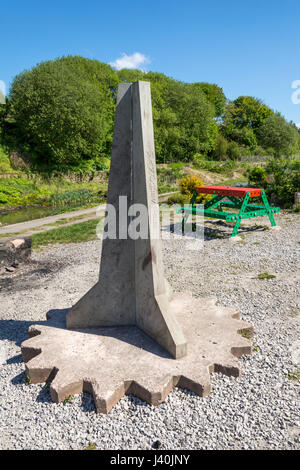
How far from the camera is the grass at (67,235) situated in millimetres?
9523

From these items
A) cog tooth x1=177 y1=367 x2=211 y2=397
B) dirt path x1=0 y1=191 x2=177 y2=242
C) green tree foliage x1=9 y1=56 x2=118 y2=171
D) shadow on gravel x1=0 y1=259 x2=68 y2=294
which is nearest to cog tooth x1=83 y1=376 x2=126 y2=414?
cog tooth x1=177 y1=367 x2=211 y2=397

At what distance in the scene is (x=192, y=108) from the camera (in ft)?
129

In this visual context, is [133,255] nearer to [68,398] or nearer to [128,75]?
[68,398]

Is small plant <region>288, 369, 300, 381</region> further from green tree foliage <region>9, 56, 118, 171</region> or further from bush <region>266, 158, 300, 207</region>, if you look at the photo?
green tree foliage <region>9, 56, 118, 171</region>

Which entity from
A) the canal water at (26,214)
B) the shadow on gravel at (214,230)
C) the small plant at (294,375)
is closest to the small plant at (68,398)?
the small plant at (294,375)

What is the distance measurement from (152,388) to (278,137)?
54.2 metres

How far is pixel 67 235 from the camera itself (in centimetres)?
1023

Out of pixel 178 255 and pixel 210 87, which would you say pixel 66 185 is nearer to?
pixel 178 255

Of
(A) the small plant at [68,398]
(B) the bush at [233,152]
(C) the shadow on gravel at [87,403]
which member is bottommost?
(C) the shadow on gravel at [87,403]

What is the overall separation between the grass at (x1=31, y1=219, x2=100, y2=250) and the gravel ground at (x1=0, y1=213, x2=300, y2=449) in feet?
11.2

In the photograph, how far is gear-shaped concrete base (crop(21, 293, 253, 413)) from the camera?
9.78 feet

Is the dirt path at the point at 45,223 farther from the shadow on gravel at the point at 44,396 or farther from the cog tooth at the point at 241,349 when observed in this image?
the cog tooth at the point at 241,349

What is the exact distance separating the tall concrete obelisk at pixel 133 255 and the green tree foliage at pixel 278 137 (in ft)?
164
